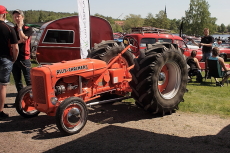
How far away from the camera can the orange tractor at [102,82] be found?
4344 mm

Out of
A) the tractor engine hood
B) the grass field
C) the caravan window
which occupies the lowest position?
the grass field

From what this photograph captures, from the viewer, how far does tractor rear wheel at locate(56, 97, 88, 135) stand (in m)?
4.15

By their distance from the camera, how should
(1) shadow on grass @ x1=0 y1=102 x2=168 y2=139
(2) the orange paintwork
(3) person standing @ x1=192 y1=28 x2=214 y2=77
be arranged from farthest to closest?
(3) person standing @ x1=192 y1=28 x2=214 y2=77 < (1) shadow on grass @ x1=0 y1=102 x2=168 y2=139 < (2) the orange paintwork

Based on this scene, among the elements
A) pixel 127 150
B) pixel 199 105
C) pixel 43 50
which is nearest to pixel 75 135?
pixel 127 150

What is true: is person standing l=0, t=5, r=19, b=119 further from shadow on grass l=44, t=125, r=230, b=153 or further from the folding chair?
the folding chair

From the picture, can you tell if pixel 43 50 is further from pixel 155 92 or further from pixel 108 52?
pixel 155 92

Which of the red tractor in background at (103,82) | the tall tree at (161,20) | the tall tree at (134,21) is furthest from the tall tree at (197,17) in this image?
the red tractor in background at (103,82)

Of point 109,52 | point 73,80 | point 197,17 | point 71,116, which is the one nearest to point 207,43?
point 109,52

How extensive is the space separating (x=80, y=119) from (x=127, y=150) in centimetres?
111

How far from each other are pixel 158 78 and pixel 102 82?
108 cm

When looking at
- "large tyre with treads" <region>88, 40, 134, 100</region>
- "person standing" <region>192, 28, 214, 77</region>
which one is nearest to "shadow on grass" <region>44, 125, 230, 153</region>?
"large tyre with treads" <region>88, 40, 134, 100</region>

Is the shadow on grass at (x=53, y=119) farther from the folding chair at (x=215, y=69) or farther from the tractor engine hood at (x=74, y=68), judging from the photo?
the folding chair at (x=215, y=69)

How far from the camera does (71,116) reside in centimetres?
431

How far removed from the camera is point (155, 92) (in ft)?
16.4
